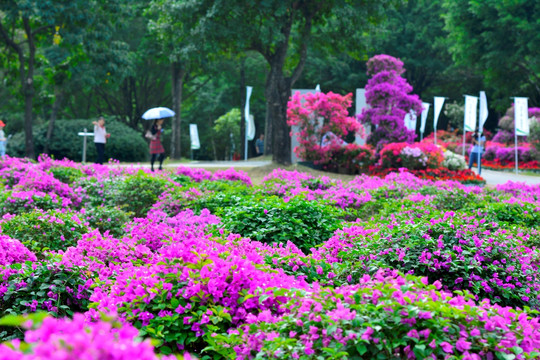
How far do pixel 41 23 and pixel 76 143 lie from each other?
691 cm

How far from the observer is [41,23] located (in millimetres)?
20250

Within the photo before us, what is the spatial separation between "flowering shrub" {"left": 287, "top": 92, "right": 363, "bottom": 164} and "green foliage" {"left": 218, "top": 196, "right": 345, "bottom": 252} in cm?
1214

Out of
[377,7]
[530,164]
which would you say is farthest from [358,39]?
[530,164]

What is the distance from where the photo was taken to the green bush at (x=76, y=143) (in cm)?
2570

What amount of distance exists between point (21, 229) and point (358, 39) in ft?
49.8

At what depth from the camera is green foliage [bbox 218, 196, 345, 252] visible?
207 inches

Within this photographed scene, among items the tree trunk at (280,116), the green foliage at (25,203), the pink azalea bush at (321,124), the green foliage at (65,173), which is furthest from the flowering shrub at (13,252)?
the pink azalea bush at (321,124)

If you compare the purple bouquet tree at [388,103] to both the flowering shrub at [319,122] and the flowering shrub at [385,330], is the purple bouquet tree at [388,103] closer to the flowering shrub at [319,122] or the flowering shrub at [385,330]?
the flowering shrub at [319,122]

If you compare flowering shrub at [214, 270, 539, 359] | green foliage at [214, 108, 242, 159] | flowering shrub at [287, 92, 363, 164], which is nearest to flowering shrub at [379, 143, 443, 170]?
flowering shrub at [287, 92, 363, 164]

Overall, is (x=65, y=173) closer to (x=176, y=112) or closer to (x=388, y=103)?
(x=388, y=103)

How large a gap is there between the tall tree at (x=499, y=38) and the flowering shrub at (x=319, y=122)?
1350 cm

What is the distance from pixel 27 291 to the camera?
370 centimetres

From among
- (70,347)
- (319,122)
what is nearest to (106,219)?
(70,347)

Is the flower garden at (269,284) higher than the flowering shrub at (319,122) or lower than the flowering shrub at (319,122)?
lower
